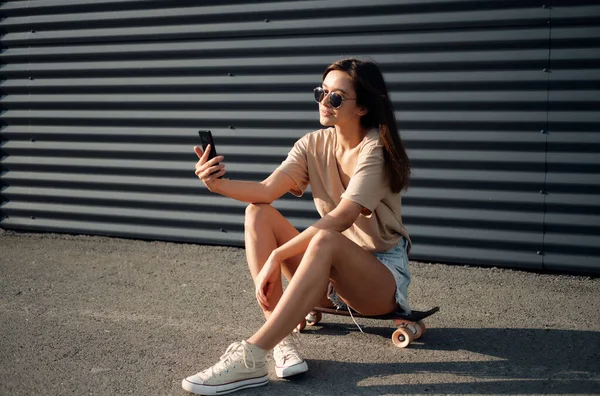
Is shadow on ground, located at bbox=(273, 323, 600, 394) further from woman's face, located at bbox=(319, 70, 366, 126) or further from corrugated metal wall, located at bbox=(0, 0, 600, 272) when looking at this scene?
corrugated metal wall, located at bbox=(0, 0, 600, 272)

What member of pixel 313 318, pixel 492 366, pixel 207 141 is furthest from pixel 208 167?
pixel 492 366

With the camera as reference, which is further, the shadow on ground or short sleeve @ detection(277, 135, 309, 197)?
short sleeve @ detection(277, 135, 309, 197)

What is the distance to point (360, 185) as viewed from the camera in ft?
11.9

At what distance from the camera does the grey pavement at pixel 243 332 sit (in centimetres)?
349

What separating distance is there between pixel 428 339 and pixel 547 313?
3.04 ft

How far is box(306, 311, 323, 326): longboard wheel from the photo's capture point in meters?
4.25

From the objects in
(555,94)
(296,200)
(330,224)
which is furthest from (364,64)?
(296,200)

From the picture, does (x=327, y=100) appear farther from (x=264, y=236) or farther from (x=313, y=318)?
(x=313, y=318)

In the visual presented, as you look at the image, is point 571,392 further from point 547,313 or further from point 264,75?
point 264,75

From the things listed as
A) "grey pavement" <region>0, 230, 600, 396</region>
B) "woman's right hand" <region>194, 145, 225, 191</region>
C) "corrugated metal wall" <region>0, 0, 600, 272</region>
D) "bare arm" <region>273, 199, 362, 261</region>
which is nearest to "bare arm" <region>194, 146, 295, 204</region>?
"woman's right hand" <region>194, 145, 225, 191</region>

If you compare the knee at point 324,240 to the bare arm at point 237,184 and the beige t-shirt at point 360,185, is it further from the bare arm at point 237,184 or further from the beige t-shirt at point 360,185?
the bare arm at point 237,184

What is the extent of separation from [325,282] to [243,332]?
1.03 m

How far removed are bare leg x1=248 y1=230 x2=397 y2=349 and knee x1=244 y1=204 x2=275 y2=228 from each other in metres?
0.48

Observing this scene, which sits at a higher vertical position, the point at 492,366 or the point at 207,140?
the point at 207,140
